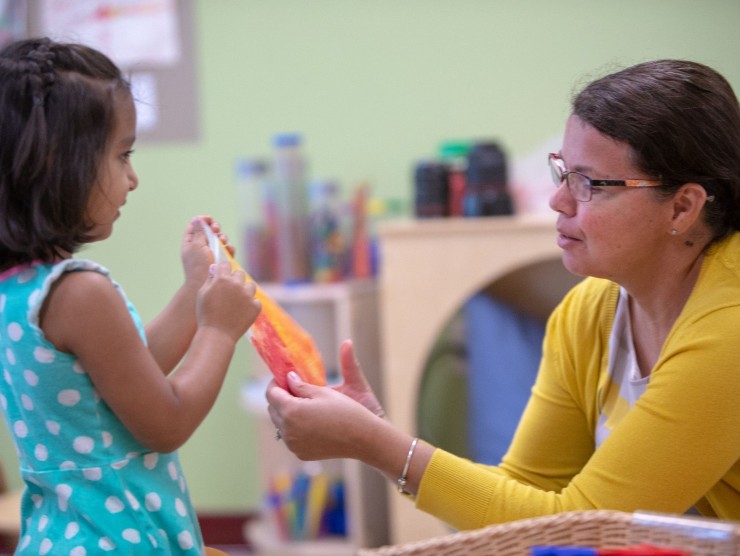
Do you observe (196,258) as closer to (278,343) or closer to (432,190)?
(278,343)

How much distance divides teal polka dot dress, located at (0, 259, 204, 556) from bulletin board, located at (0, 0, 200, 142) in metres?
2.01

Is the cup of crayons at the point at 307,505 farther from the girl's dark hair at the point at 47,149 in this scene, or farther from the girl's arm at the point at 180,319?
the girl's dark hair at the point at 47,149

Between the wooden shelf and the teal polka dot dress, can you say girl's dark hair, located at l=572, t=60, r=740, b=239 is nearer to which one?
the teal polka dot dress

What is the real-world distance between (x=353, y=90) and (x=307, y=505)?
121cm

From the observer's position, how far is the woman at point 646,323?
1.13m

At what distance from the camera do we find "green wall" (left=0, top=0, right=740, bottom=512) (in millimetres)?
2762

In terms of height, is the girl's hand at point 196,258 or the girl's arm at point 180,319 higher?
the girl's hand at point 196,258

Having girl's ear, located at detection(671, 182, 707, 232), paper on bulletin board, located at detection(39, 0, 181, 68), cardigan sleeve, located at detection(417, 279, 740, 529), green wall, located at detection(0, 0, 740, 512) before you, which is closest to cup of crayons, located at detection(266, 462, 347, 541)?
green wall, located at detection(0, 0, 740, 512)

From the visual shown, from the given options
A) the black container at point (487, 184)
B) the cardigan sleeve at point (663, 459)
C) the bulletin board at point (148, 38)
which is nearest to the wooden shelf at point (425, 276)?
the black container at point (487, 184)

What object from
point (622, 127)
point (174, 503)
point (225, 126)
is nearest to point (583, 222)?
point (622, 127)

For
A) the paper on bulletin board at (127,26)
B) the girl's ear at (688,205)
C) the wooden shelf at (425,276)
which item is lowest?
the wooden shelf at (425,276)

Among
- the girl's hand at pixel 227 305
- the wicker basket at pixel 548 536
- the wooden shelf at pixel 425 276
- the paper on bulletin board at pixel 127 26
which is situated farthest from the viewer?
the paper on bulletin board at pixel 127 26

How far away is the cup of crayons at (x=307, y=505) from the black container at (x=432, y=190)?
80 cm

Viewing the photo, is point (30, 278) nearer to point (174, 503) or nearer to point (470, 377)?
point (174, 503)
